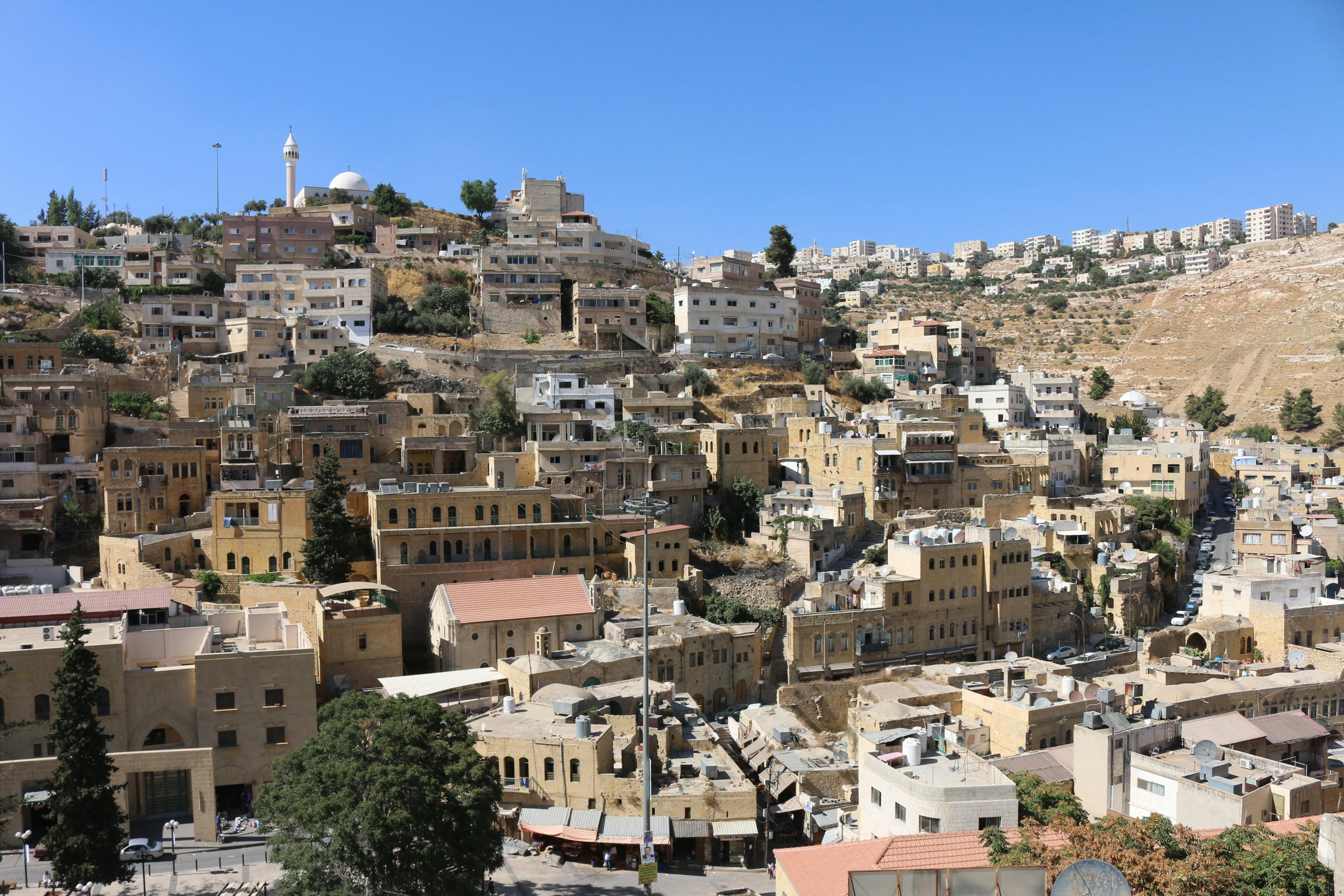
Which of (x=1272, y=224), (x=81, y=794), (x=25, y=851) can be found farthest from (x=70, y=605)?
(x=1272, y=224)

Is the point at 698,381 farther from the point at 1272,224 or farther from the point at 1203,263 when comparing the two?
the point at 1272,224

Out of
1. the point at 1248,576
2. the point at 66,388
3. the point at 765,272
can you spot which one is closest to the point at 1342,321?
the point at 765,272

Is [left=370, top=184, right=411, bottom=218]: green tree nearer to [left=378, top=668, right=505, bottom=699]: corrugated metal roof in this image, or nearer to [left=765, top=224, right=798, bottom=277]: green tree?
[left=765, top=224, right=798, bottom=277]: green tree

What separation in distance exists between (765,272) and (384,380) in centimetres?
3258

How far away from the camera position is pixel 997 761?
26.7 meters

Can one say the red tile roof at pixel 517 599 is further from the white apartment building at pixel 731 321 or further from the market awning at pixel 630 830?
the white apartment building at pixel 731 321

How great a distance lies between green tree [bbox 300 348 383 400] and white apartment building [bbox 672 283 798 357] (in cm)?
1808

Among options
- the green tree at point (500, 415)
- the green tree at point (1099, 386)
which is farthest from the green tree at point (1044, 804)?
the green tree at point (1099, 386)

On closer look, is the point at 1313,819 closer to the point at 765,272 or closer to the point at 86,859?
the point at 86,859

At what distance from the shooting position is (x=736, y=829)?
86.1 ft

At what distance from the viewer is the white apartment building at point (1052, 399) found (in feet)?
211

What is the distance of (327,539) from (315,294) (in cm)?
2764

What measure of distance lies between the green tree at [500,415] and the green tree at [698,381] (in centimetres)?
1047

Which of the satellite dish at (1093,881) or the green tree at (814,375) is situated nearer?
the satellite dish at (1093,881)
